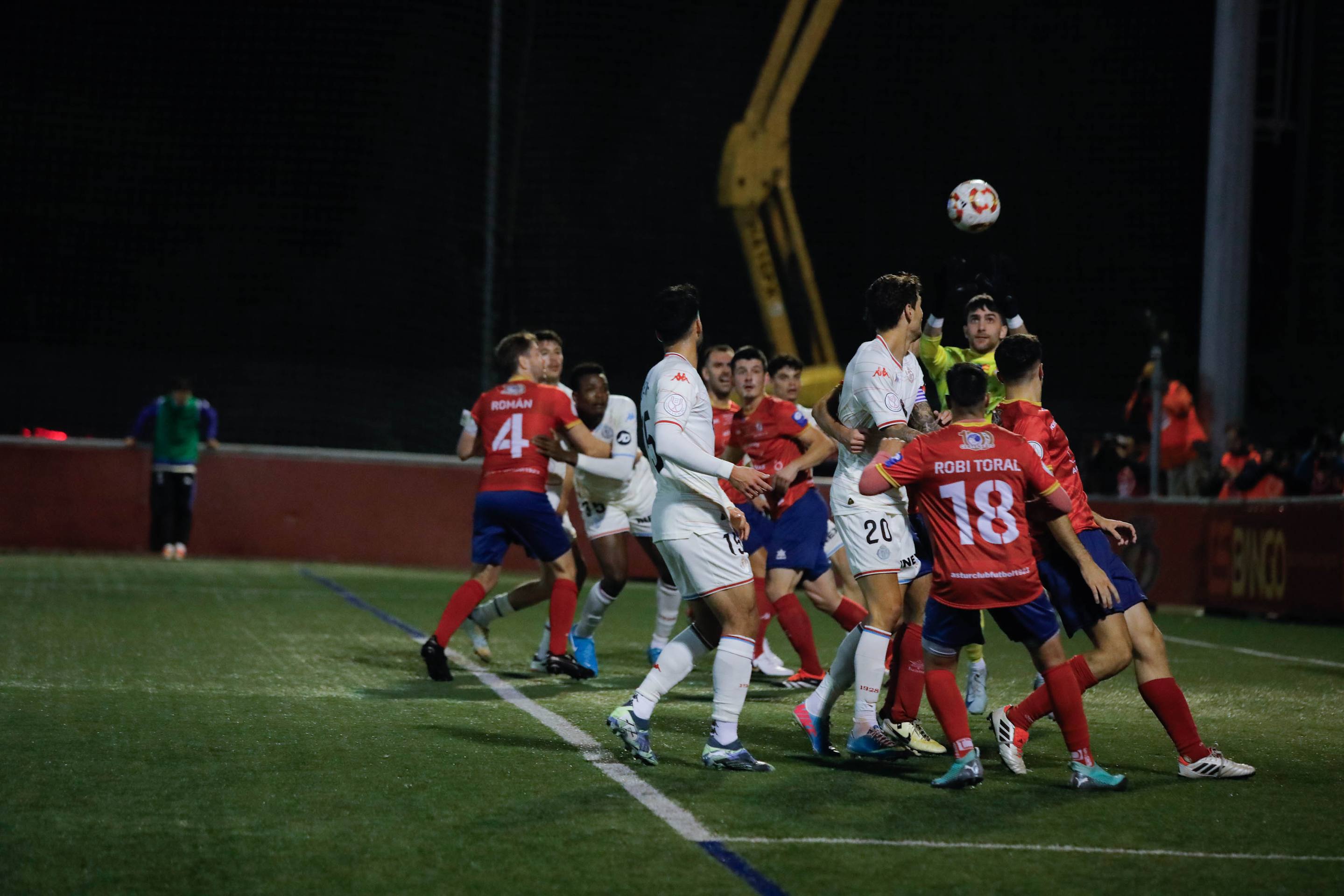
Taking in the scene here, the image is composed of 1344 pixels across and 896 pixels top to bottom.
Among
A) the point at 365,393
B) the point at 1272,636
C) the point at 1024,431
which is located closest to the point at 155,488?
the point at 365,393

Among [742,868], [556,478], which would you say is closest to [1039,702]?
[742,868]

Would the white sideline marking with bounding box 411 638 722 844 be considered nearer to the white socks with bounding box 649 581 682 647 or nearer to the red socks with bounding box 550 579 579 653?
the red socks with bounding box 550 579 579 653

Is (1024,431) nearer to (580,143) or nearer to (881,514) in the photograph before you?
(881,514)

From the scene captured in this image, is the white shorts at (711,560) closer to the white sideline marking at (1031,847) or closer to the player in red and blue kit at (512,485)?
the white sideline marking at (1031,847)

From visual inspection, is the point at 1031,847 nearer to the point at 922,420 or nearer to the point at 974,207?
the point at 922,420

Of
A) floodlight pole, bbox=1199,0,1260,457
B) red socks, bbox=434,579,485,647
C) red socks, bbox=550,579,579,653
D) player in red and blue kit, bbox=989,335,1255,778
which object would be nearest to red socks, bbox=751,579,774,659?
red socks, bbox=550,579,579,653

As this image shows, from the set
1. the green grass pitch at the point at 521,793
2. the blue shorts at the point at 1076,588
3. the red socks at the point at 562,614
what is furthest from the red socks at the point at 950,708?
the red socks at the point at 562,614

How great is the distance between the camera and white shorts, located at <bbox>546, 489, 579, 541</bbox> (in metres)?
8.93

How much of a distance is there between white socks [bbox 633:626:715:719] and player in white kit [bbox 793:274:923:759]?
1.88ft

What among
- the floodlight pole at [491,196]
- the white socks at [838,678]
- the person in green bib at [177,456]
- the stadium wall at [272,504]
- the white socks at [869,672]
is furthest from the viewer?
the floodlight pole at [491,196]

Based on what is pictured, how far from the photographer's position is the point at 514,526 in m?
8.62

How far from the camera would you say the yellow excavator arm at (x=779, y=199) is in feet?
75.5

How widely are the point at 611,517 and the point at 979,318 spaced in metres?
3.03

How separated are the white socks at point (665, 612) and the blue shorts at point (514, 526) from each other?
1.03 metres
